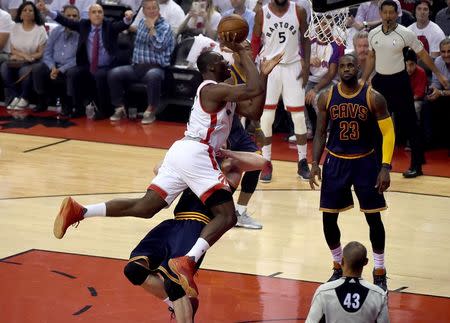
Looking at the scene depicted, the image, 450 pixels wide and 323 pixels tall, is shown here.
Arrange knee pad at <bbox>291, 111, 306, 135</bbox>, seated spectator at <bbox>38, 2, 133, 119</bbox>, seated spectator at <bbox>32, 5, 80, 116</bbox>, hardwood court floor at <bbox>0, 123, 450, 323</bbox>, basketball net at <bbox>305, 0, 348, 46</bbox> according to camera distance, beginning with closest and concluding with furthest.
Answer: hardwood court floor at <bbox>0, 123, 450, 323</bbox> < basketball net at <bbox>305, 0, 348, 46</bbox> < knee pad at <bbox>291, 111, 306, 135</bbox> < seated spectator at <bbox>38, 2, 133, 119</bbox> < seated spectator at <bbox>32, 5, 80, 116</bbox>

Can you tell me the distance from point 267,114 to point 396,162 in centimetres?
200

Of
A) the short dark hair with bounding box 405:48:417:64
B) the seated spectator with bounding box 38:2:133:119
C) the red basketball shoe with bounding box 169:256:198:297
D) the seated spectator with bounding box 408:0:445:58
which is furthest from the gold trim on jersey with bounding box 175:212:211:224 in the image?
the seated spectator with bounding box 38:2:133:119

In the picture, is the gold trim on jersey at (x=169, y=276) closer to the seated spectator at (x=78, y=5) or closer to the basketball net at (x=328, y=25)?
the basketball net at (x=328, y=25)

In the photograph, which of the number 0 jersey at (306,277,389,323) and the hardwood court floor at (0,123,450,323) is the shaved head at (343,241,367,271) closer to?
the number 0 jersey at (306,277,389,323)

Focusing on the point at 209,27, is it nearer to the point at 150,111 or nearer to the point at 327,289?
the point at 150,111

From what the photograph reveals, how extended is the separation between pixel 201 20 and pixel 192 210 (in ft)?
27.3

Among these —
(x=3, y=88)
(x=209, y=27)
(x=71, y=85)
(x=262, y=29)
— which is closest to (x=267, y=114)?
(x=262, y=29)

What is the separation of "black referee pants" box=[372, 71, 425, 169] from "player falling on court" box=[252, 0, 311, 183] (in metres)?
0.99

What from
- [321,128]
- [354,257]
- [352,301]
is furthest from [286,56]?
[352,301]

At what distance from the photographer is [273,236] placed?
1002 centimetres

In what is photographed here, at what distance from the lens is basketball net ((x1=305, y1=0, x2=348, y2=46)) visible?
11.7m

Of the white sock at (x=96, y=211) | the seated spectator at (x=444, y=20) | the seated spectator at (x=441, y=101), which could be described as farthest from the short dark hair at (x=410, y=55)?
the white sock at (x=96, y=211)

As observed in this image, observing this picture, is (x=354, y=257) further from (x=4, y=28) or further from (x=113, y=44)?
(x=4, y=28)

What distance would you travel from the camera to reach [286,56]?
12.3 m
